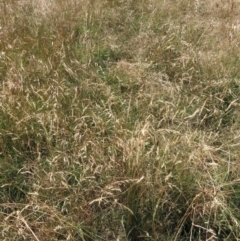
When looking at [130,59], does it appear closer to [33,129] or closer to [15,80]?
[15,80]

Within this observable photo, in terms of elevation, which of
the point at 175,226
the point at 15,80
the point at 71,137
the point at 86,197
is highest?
the point at 15,80

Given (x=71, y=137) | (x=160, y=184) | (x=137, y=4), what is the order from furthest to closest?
1. (x=137, y=4)
2. (x=71, y=137)
3. (x=160, y=184)

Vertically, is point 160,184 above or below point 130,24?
below

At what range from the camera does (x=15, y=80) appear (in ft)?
8.39

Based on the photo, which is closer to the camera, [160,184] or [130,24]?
[160,184]

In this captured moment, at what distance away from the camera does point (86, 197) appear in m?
1.91

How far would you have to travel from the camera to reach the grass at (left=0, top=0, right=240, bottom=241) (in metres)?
1.83

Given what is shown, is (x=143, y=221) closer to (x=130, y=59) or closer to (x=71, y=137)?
(x=71, y=137)

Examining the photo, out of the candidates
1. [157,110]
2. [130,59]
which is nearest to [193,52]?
[130,59]

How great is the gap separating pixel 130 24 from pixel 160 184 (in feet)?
7.63

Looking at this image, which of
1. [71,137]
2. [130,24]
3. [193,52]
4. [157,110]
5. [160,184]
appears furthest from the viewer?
[130,24]

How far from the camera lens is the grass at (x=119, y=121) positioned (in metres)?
1.83

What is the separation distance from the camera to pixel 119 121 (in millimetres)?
2287

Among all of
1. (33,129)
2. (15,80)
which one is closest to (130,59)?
(15,80)
